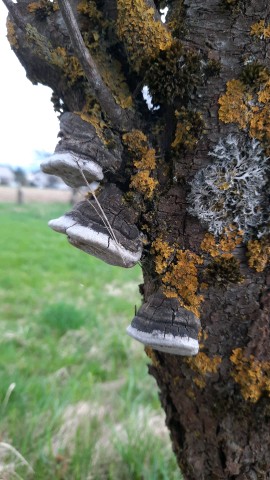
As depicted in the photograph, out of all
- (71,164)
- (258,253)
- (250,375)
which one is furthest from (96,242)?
(250,375)

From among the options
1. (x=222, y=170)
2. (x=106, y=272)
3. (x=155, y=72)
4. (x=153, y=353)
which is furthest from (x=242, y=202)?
(x=106, y=272)

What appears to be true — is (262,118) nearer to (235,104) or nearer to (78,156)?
(235,104)

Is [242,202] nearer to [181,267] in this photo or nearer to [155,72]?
[181,267]

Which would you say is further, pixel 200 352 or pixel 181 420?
pixel 181 420

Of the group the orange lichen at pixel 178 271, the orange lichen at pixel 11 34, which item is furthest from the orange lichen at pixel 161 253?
the orange lichen at pixel 11 34

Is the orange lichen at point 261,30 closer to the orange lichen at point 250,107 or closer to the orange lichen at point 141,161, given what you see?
the orange lichen at point 250,107

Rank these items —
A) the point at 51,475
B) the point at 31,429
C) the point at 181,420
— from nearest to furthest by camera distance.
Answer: the point at 181,420 < the point at 51,475 < the point at 31,429
